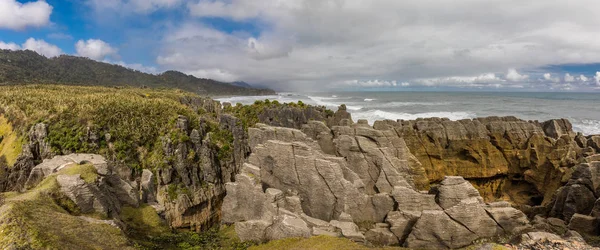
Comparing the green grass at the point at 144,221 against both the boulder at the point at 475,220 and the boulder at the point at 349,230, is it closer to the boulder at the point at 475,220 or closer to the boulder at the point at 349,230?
the boulder at the point at 349,230

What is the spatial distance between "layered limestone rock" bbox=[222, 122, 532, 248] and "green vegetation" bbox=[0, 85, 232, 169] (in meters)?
13.4

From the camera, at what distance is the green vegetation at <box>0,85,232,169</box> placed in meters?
30.6

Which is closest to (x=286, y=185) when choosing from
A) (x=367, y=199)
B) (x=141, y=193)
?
(x=367, y=199)

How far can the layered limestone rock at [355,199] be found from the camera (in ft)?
54.2

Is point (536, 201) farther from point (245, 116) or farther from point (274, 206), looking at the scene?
point (245, 116)

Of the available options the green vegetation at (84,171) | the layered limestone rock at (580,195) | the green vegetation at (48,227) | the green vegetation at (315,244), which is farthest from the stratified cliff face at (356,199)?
the green vegetation at (84,171)

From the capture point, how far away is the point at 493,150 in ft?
99.7

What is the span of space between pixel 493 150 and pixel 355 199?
20.4 m

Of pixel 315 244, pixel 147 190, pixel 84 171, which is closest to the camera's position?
pixel 315 244

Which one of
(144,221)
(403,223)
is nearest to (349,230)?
(403,223)

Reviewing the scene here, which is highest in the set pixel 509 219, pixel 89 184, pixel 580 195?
pixel 89 184

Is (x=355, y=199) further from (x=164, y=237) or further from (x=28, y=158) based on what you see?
(x=28, y=158)

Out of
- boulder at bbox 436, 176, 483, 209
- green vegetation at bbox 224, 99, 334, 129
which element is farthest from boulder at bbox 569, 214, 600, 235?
green vegetation at bbox 224, 99, 334, 129

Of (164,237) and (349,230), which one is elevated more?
(349,230)
